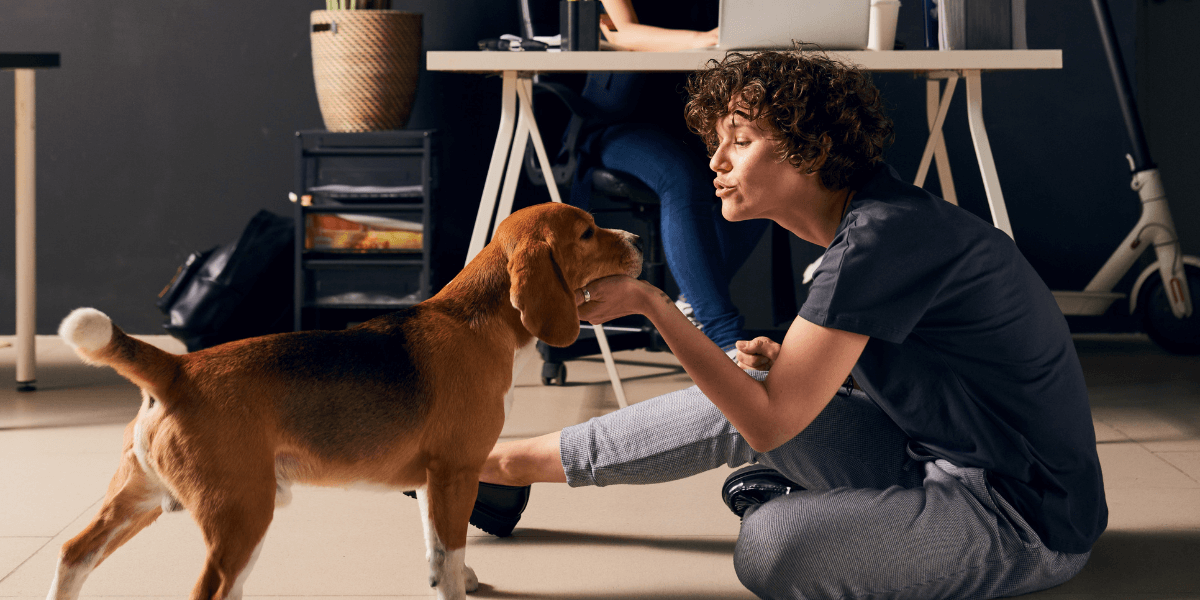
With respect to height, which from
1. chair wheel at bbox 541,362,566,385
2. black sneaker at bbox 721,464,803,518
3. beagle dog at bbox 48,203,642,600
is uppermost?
beagle dog at bbox 48,203,642,600

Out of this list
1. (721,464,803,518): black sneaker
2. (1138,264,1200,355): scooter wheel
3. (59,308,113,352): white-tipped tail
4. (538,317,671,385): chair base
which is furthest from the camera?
(1138,264,1200,355): scooter wheel

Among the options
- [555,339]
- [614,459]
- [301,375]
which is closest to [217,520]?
[301,375]

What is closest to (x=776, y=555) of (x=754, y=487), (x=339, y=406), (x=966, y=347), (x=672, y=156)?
(x=754, y=487)

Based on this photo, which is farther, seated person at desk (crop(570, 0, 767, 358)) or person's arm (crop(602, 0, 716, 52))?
person's arm (crop(602, 0, 716, 52))

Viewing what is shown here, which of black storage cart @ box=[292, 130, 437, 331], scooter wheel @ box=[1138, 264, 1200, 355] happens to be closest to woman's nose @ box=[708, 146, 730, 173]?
black storage cart @ box=[292, 130, 437, 331]

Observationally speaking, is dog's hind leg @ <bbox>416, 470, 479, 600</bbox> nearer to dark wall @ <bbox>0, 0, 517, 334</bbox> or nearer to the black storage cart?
the black storage cart

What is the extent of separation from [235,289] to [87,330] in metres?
2.44

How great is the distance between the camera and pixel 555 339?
121 cm

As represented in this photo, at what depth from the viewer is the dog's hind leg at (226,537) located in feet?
3.34

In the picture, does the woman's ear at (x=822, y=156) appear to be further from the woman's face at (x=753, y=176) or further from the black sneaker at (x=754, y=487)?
the black sneaker at (x=754, y=487)

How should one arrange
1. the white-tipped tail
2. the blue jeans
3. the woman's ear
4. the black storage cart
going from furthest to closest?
1. the black storage cart
2. the blue jeans
3. the woman's ear
4. the white-tipped tail

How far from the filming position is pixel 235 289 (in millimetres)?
3322

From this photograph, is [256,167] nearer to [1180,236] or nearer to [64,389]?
[64,389]

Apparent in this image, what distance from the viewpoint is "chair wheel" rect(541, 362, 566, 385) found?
9.62 feet
